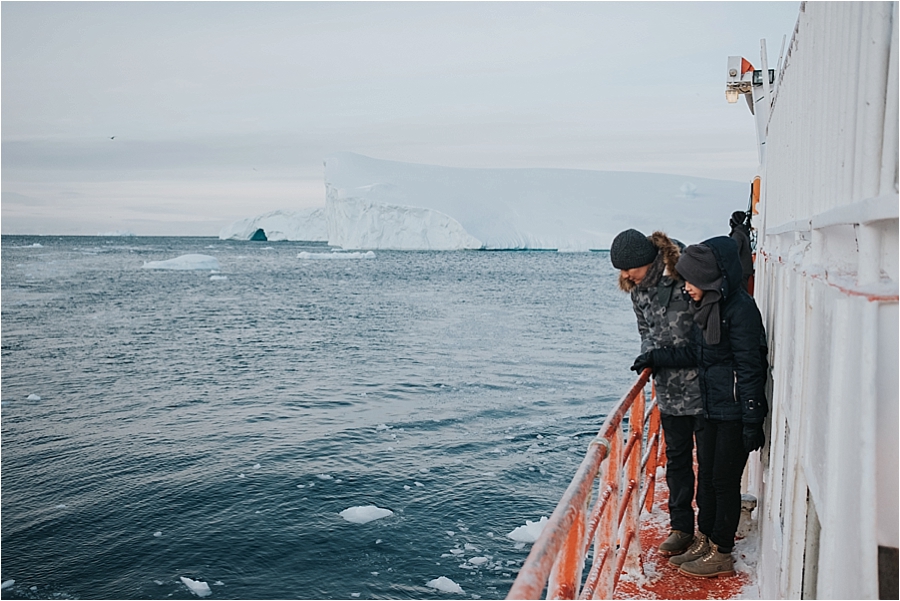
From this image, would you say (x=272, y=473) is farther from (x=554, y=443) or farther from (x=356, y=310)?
(x=356, y=310)

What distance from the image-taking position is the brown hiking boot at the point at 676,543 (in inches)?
143

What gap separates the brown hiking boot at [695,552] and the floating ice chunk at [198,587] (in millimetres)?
4528

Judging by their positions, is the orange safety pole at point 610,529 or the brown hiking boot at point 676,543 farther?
the brown hiking boot at point 676,543

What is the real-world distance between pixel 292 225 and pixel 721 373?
9331 centimetres

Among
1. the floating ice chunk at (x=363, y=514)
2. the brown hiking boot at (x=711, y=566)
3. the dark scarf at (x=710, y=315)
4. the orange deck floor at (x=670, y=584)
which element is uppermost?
the dark scarf at (x=710, y=315)

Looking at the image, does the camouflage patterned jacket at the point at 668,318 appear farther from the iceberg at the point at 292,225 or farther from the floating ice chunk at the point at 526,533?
the iceberg at the point at 292,225

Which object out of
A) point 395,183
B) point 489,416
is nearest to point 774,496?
point 489,416

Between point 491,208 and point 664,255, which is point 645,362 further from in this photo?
A: point 491,208

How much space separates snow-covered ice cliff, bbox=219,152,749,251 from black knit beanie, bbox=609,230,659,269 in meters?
59.0

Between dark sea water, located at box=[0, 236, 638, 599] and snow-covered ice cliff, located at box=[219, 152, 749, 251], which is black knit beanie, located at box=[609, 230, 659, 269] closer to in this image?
dark sea water, located at box=[0, 236, 638, 599]

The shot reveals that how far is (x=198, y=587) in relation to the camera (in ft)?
21.9

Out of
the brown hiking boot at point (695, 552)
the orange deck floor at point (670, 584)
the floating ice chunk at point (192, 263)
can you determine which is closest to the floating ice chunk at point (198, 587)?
the orange deck floor at point (670, 584)

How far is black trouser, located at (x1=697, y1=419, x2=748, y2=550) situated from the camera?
10.9 ft

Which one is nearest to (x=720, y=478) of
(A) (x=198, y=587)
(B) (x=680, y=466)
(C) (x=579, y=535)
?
(B) (x=680, y=466)
